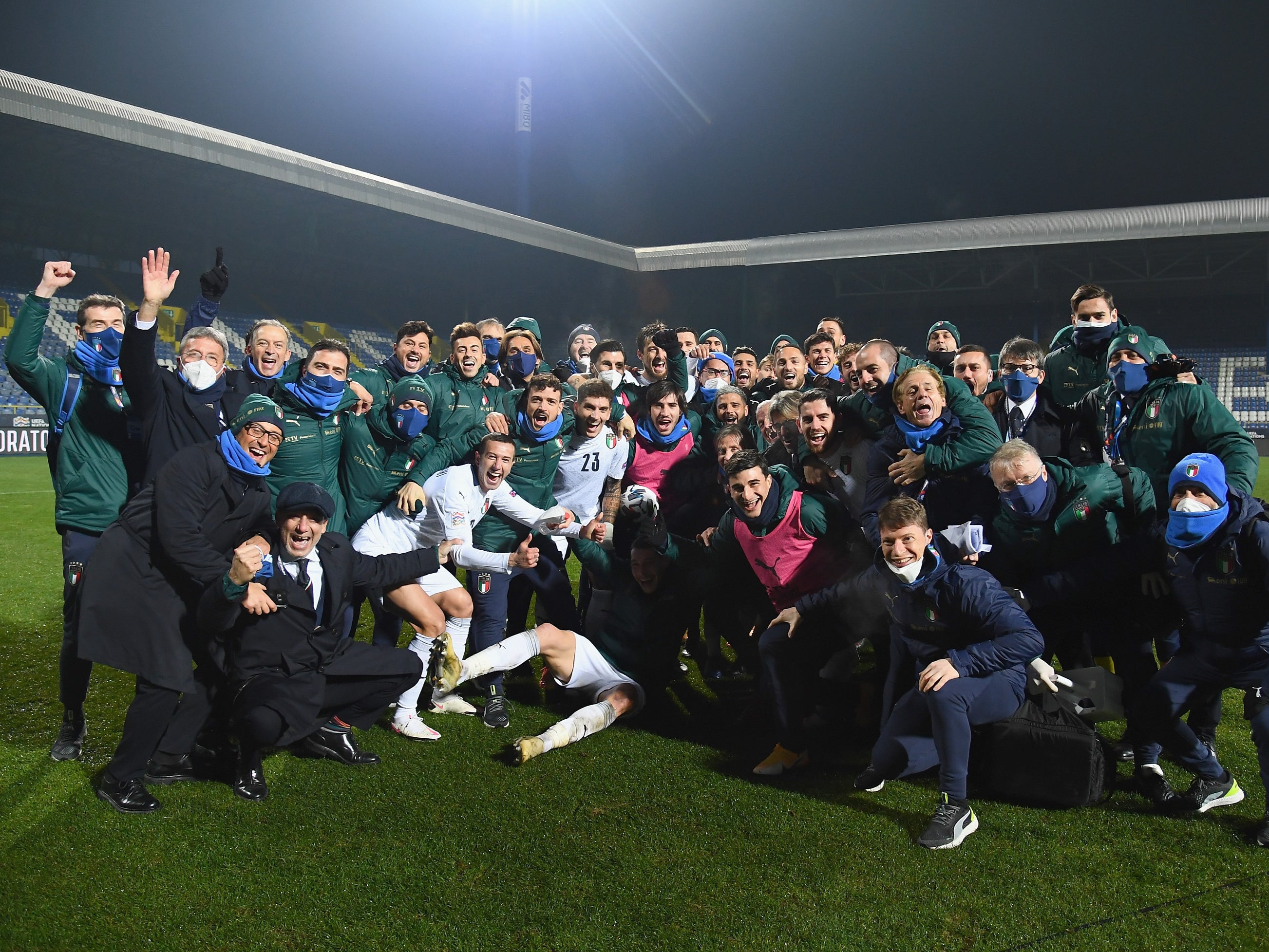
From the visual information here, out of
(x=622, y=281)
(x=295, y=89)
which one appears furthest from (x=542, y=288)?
(x=295, y=89)

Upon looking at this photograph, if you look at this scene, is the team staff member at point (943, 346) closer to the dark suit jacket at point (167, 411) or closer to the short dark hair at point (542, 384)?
the short dark hair at point (542, 384)

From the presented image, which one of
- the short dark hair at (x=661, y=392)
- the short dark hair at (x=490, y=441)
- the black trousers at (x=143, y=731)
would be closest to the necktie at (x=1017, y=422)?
the short dark hair at (x=661, y=392)

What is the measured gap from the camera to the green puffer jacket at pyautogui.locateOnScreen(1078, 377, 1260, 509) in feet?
13.8

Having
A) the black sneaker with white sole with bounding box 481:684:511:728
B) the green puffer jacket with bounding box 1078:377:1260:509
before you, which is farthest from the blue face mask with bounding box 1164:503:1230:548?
the black sneaker with white sole with bounding box 481:684:511:728

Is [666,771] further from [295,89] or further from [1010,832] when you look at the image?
[295,89]

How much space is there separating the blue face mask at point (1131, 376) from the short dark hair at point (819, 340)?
7.65ft

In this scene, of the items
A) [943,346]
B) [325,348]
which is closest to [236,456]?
Answer: [325,348]

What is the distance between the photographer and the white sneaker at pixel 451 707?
16.3 ft

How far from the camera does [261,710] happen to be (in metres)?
3.73

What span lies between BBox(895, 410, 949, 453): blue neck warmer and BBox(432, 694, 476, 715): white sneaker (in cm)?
277

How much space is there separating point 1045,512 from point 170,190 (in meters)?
26.8

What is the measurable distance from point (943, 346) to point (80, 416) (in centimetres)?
532

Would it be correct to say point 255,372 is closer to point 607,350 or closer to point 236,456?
point 236,456

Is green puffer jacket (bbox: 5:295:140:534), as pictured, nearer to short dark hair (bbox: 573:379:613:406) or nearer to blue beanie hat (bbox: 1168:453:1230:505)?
short dark hair (bbox: 573:379:613:406)
